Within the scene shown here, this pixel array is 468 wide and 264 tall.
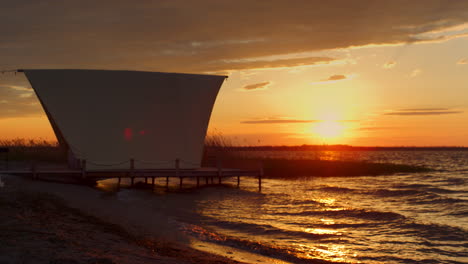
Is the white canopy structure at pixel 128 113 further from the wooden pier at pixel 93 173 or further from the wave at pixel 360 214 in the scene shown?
the wave at pixel 360 214

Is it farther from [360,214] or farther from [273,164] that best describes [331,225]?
[273,164]

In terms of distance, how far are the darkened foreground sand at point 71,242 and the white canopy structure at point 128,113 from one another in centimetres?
878

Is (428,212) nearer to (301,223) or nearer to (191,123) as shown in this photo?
(301,223)

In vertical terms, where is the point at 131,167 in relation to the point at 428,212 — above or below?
above

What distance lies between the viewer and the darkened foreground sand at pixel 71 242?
675 centimetres

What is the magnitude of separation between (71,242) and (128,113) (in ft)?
44.5

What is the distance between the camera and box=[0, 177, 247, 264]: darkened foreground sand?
6754 millimetres

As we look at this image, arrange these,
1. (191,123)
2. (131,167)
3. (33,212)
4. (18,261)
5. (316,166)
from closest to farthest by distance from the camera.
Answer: (18,261) < (33,212) < (131,167) < (191,123) < (316,166)

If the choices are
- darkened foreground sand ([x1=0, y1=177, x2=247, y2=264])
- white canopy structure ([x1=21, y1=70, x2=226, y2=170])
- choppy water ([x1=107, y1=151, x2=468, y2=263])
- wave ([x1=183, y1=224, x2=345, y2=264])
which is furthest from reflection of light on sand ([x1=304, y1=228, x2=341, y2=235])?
white canopy structure ([x1=21, y1=70, x2=226, y2=170])

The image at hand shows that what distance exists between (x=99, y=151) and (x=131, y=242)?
41.6 ft

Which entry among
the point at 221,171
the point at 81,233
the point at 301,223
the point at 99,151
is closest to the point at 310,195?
the point at 221,171

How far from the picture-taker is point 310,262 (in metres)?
8.78

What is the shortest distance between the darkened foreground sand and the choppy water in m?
2.07

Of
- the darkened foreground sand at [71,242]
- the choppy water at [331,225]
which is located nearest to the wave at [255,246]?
the choppy water at [331,225]
